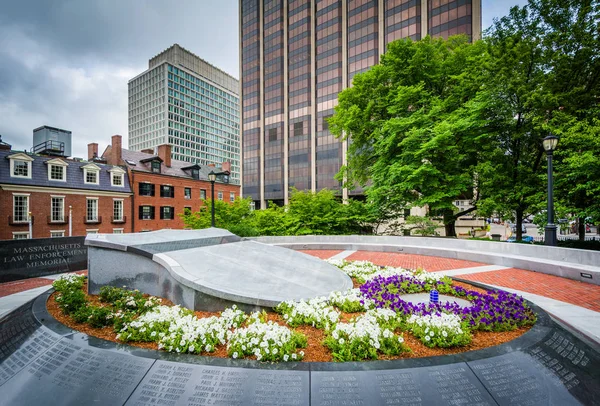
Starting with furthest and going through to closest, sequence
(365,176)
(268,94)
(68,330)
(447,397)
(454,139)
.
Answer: (268,94) < (365,176) < (454,139) < (68,330) < (447,397)

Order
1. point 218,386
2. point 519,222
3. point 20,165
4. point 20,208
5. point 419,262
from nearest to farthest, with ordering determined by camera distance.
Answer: point 218,386 → point 419,262 → point 519,222 → point 20,208 → point 20,165

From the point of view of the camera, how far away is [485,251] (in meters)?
13.4

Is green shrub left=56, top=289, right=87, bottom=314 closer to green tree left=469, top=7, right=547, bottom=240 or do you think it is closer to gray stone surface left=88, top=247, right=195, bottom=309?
gray stone surface left=88, top=247, right=195, bottom=309

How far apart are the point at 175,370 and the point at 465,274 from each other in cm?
1050

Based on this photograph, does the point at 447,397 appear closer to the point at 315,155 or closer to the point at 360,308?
the point at 360,308

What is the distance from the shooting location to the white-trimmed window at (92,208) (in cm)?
3039

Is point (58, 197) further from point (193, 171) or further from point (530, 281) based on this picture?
point (530, 281)

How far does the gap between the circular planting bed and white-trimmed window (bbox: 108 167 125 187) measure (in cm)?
3175

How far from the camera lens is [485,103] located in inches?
557

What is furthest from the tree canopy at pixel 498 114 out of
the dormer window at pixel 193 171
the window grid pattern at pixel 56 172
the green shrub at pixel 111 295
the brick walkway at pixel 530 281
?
the window grid pattern at pixel 56 172

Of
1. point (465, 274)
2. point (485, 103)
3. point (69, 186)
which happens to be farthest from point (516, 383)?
point (69, 186)

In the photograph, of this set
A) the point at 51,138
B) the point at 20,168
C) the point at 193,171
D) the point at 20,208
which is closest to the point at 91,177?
the point at 20,168

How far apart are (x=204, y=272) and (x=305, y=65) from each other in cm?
5497

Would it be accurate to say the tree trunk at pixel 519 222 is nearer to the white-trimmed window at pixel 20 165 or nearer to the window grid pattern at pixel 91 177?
the window grid pattern at pixel 91 177
